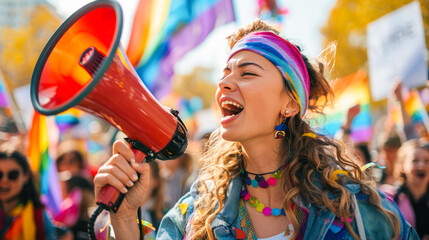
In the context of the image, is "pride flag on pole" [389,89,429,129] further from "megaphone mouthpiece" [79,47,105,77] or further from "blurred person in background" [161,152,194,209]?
"megaphone mouthpiece" [79,47,105,77]

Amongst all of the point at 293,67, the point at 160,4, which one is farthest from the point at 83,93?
the point at 160,4

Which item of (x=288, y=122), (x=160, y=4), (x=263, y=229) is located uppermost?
(x=160, y=4)

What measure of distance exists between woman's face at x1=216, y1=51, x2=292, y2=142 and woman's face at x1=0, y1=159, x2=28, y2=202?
213 cm

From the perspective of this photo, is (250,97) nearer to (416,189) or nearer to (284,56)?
(284,56)

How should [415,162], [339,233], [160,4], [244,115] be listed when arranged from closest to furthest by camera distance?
[339,233]
[244,115]
[415,162]
[160,4]

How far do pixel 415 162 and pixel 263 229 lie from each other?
2071 mm

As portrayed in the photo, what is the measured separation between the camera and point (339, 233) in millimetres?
1754

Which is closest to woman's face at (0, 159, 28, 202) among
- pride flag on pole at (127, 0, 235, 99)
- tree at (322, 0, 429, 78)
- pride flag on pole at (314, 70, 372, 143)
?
pride flag on pole at (127, 0, 235, 99)

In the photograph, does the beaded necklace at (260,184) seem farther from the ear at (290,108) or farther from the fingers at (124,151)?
the fingers at (124,151)

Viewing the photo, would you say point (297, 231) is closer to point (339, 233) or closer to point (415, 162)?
point (339, 233)

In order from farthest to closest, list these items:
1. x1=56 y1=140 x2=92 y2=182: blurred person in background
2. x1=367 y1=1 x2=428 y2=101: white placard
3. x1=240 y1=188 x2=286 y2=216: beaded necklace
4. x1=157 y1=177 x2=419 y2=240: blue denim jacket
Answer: x1=56 y1=140 x2=92 y2=182: blurred person in background < x1=367 y1=1 x2=428 y2=101: white placard < x1=240 y1=188 x2=286 y2=216: beaded necklace < x1=157 y1=177 x2=419 y2=240: blue denim jacket

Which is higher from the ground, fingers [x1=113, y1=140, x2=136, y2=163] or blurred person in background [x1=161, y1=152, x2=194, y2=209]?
fingers [x1=113, y1=140, x2=136, y2=163]

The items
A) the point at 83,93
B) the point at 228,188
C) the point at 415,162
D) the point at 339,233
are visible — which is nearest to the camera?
the point at 83,93

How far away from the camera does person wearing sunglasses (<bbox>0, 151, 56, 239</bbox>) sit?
313cm
